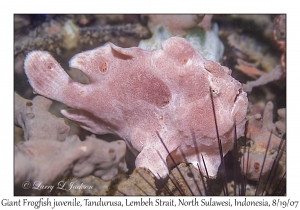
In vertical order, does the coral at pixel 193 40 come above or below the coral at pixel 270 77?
above

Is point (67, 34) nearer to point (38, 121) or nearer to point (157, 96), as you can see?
point (38, 121)

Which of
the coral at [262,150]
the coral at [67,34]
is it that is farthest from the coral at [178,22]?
the coral at [262,150]

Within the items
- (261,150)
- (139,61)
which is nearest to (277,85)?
(261,150)

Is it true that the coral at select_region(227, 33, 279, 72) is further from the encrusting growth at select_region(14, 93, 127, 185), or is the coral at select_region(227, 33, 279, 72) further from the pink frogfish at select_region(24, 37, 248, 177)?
the encrusting growth at select_region(14, 93, 127, 185)

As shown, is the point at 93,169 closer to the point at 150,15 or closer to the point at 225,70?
the point at 225,70

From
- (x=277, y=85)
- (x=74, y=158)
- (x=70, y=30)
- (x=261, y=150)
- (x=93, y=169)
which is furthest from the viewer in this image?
(x=277, y=85)

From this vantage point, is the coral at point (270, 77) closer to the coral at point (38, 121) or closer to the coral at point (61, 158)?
the coral at point (61, 158)
